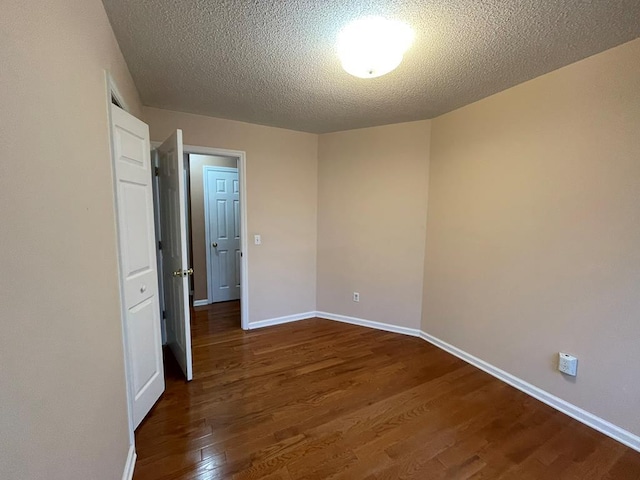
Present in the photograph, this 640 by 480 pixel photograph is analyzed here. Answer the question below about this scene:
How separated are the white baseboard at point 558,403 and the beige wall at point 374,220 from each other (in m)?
0.70

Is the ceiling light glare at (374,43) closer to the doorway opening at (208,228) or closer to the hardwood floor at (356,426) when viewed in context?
the doorway opening at (208,228)

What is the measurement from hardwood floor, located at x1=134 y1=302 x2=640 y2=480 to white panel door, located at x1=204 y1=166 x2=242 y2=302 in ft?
5.75

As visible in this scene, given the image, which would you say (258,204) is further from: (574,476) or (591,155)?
(574,476)

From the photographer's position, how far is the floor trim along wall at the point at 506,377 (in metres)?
1.72

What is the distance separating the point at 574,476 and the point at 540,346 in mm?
808

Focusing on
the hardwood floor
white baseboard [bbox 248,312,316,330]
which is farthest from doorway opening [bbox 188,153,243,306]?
the hardwood floor

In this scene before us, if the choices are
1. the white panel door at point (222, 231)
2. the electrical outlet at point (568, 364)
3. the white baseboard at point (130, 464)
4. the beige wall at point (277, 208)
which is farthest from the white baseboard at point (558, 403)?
the white panel door at point (222, 231)

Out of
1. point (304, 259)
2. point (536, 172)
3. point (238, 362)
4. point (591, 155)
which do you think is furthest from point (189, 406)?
point (591, 155)

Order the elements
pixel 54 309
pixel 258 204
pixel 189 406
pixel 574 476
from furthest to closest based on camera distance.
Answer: pixel 258 204
pixel 189 406
pixel 574 476
pixel 54 309

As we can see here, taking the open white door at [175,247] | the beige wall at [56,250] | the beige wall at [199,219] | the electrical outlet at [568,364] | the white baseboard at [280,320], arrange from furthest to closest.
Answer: the beige wall at [199,219]
the white baseboard at [280,320]
the open white door at [175,247]
the electrical outlet at [568,364]
the beige wall at [56,250]

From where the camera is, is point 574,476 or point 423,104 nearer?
point 574,476

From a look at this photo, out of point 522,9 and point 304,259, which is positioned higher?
point 522,9

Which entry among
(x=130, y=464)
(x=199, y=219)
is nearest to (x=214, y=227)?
(x=199, y=219)

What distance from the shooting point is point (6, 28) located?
25.0 inches
